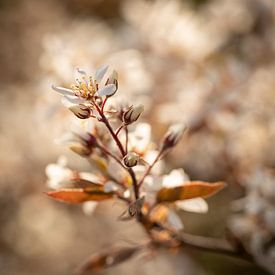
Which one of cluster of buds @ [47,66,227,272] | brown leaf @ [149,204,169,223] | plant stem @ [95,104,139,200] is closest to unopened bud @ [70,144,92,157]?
cluster of buds @ [47,66,227,272]

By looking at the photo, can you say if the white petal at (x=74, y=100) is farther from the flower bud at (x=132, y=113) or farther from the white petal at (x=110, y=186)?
the white petal at (x=110, y=186)

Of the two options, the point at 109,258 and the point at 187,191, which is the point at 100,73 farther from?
the point at 109,258

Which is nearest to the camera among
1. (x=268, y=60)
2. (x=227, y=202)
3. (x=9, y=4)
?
(x=268, y=60)

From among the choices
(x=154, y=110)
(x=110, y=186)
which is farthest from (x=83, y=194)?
(x=154, y=110)

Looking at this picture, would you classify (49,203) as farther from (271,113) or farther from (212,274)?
(271,113)

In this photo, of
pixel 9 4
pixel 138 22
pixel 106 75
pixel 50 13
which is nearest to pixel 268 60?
pixel 138 22

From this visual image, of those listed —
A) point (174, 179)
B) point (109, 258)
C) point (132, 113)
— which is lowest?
point (109, 258)

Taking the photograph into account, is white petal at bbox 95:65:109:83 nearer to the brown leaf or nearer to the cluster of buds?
the cluster of buds
